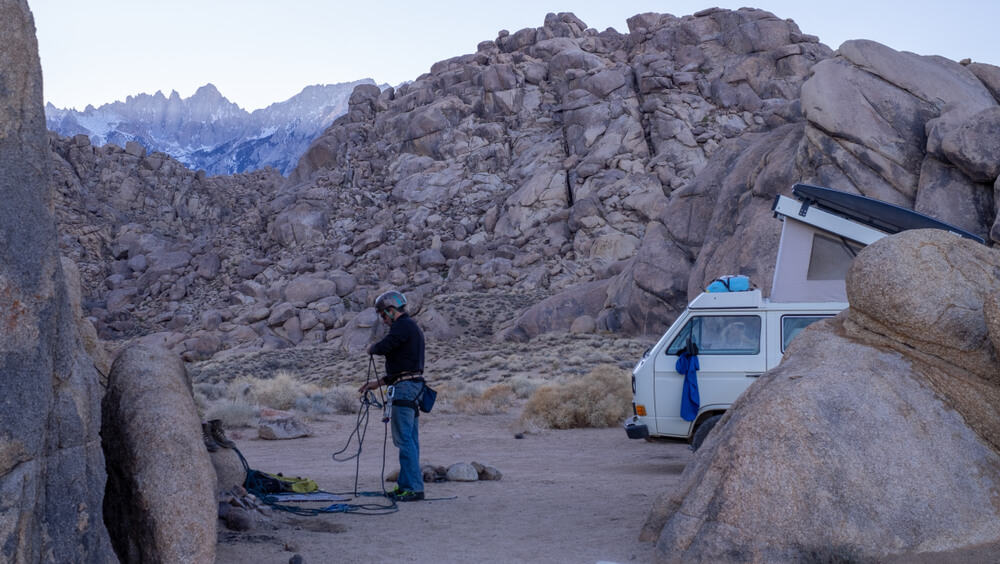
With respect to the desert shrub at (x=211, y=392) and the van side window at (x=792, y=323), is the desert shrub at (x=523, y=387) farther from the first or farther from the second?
the van side window at (x=792, y=323)

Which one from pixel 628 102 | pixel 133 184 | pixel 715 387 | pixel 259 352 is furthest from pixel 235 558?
pixel 133 184

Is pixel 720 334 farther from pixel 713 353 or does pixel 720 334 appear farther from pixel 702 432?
pixel 702 432

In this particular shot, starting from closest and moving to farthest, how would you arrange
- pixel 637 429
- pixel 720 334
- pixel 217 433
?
pixel 217 433 → pixel 720 334 → pixel 637 429

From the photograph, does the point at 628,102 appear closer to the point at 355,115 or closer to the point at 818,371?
the point at 355,115

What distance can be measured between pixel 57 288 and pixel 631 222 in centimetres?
4157

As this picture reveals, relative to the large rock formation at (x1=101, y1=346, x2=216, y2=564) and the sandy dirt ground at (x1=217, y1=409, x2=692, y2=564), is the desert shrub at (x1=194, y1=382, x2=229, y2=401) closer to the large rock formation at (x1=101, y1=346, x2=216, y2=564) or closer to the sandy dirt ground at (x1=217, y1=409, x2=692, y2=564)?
the sandy dirt ground at (x1=217, y1=409, x2=692, y2=564)

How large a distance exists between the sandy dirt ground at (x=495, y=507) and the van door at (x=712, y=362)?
888 mm

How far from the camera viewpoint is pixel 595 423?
1720cm

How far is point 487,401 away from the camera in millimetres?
20828

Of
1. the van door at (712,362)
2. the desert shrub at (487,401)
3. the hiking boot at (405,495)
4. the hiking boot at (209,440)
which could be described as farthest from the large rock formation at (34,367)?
the desert shrub at (487,401)

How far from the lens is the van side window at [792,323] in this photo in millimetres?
10555

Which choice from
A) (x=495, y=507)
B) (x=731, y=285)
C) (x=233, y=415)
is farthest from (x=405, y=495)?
(x=233, y=415)

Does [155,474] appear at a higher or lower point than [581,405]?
higher

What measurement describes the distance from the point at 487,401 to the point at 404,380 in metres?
11.9
